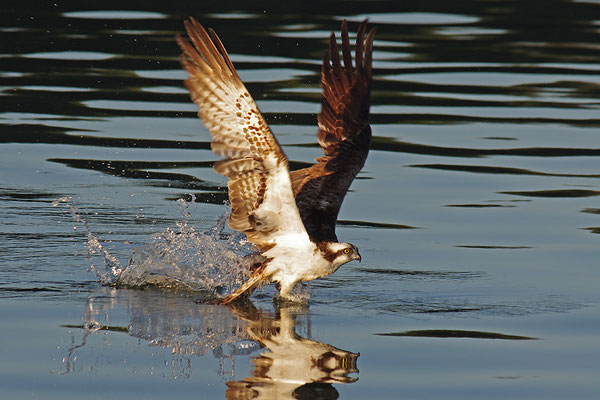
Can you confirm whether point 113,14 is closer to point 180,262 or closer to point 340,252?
point 180,262

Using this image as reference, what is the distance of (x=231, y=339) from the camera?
7613 millimetres

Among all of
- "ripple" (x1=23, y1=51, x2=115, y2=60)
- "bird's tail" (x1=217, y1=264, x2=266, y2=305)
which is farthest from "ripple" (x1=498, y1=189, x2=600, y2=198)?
"ripple" (x1=23, y1=51, x2=115, y2=60)

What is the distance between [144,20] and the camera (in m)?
20.2

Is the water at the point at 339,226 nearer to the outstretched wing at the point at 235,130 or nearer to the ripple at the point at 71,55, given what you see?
the ripple at the point at 71,55

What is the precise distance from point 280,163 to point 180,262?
1748mm

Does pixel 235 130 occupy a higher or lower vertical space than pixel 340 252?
higher

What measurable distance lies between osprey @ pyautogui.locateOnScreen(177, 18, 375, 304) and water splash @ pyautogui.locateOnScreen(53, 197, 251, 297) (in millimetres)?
330

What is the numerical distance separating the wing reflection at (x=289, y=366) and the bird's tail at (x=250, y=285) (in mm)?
364

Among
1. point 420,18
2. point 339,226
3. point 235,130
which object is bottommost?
point 339,226

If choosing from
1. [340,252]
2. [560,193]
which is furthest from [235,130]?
[560,193]

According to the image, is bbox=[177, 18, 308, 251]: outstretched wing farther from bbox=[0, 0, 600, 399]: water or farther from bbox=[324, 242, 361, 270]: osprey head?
bbox=[0, 0, 600, 399]: water

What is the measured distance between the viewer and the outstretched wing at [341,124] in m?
9.61

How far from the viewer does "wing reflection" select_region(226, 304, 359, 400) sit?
6590mm

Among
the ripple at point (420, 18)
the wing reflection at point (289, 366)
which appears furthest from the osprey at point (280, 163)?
the ripple at point (420, 18)
